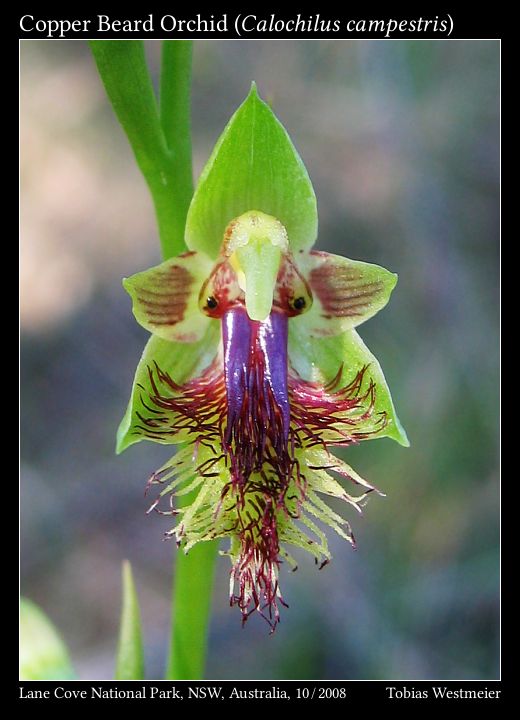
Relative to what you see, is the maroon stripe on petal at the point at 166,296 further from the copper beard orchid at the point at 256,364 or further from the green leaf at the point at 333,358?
the green leaf at the point at 333,358

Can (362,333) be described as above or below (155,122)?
above

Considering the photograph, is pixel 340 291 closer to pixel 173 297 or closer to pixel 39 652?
pixel 173 297

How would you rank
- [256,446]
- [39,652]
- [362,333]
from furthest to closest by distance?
1. [362,333]
2. [39,652]
3. [256,446]

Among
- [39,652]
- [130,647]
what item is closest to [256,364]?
[130,647]

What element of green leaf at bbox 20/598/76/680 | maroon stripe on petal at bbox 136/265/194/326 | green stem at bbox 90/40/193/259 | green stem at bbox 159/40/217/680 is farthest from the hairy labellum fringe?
green leaf at bbox 20/598/76/680

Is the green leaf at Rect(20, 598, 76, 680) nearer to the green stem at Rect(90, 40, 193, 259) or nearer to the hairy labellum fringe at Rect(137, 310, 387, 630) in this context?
the hairy labellum fringe at Rect(137, 310, 387, 630)

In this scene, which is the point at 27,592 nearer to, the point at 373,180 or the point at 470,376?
the point at 470,376

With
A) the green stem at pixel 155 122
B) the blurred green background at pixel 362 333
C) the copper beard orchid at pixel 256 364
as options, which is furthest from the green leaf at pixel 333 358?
the blurred green background at pixel 362 333
